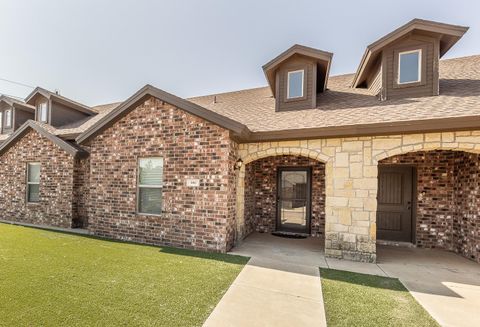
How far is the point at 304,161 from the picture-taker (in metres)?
8.09

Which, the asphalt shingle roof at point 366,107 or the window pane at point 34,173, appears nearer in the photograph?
the asphalt shingle roof at point 366,107

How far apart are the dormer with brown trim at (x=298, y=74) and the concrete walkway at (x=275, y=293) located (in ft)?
14.6

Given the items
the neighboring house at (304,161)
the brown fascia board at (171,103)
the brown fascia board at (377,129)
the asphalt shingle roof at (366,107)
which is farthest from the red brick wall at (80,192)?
the brown fascia board at (377,129)

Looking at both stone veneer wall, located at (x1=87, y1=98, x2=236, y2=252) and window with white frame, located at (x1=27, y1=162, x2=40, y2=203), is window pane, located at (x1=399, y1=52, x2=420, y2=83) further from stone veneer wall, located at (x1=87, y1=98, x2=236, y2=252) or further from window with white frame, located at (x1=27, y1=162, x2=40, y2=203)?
window with white frame, located at (x1=27, y1=162, x2=40, y2=203)

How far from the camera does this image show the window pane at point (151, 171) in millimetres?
6484

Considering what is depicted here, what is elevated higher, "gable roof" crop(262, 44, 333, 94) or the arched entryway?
"gable roof" crop(262, 44, 333, 94)

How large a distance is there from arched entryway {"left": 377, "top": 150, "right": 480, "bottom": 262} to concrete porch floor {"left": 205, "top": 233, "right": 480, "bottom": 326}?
17.9 inches

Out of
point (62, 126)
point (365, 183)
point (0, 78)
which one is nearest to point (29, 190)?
point (62, 126)

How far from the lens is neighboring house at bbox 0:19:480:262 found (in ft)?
17.5

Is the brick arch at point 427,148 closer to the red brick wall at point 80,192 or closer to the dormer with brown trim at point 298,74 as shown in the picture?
the dormer with brown trim at point 298,74

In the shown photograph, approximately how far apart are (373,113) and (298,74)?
9.21 feet

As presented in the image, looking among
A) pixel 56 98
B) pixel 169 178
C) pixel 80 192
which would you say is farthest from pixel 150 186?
pixel 56 98

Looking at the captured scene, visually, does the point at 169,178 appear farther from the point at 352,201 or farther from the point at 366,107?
the point at 366,107

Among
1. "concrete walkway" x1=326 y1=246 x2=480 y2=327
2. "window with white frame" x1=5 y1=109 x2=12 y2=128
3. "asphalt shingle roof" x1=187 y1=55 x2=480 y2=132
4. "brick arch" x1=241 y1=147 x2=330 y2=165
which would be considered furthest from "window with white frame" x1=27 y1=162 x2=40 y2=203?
"concrete walkway" x1=326 y1=246 x2=480 y2=327
